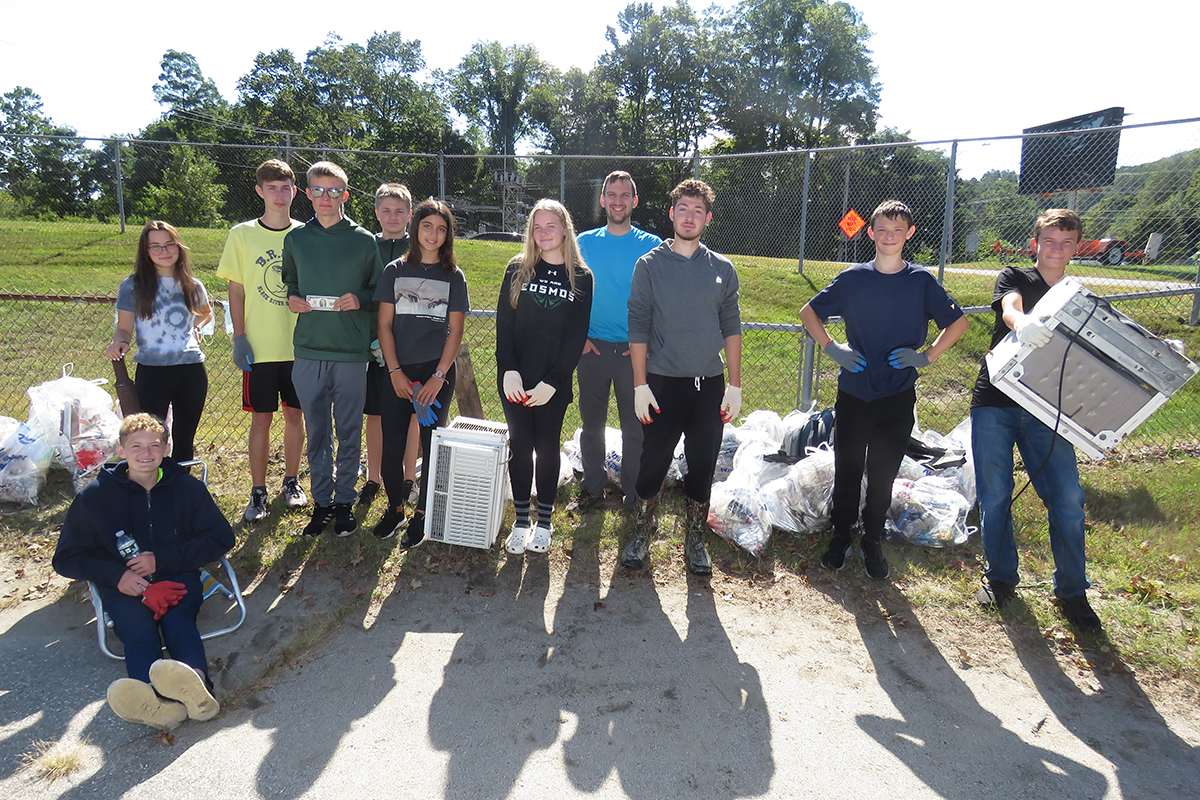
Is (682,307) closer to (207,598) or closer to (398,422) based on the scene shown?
(398,422)

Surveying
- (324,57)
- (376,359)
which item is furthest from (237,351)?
(324,57)

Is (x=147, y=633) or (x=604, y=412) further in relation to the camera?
(x=604, y=412)

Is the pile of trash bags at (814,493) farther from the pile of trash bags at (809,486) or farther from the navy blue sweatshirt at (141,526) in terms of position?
the navy blue sweatshirt at (141,526)

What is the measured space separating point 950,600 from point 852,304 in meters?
1.59

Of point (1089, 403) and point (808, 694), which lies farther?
point (1089, 403)

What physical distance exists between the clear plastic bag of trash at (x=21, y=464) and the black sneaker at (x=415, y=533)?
2534 mm

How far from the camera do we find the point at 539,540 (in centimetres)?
371

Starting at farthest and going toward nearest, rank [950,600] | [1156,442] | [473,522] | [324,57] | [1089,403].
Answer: [324,57]
[1156,442]
[473,522]
[950,600]
[1089,403]

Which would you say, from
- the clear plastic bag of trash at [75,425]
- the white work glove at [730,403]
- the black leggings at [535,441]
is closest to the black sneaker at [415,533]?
the black leggings at [535,441]

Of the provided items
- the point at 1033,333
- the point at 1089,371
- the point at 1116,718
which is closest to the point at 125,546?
the point at 1033,333

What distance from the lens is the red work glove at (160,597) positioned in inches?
108

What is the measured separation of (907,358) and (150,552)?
11.7 ft

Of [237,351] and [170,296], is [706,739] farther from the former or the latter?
[170,296]

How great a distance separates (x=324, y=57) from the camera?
46656mm
